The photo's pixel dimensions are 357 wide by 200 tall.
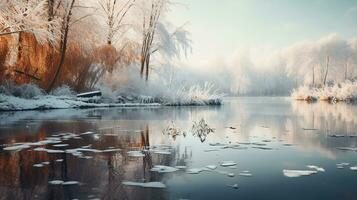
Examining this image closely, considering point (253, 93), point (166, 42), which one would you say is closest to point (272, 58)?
point (253, 93)

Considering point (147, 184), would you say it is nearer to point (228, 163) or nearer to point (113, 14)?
point (228, 163)

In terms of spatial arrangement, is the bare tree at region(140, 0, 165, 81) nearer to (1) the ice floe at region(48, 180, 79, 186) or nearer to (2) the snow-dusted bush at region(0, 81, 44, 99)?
(2) the snow-dusted bush at region(0, 81, 44, 99)

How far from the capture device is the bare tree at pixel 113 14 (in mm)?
27719

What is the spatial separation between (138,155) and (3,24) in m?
14.8

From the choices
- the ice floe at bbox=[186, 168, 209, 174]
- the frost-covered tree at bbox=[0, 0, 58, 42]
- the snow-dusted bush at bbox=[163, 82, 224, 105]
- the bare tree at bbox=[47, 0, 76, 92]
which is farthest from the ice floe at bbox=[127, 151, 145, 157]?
the snow-dusted bush at bbox=[163, 82, 224, 105]

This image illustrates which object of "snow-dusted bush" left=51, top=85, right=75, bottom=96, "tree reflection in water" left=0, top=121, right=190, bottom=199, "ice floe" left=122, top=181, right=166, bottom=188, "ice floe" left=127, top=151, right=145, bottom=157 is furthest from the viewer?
"snow-dusted bush" left=51, top=85, right=75, bottom=96

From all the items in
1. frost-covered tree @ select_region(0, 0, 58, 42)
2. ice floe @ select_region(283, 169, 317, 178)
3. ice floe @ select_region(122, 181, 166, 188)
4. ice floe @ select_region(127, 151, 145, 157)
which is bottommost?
ice floe @ select_region(122, 181, 166, 188)

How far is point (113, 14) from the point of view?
2828cm

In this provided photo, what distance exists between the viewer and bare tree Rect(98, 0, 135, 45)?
90.9 feet

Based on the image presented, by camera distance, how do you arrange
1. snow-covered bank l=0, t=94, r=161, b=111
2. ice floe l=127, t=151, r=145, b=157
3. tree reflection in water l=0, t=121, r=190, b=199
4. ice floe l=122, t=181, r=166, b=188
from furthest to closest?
1. snow-covered bank l=0, t=94, r=161, b=111
2. ice floe l=127, t=151, r=145, b=157
3. ice floe l=122, t=181, r=166, b=188
4. tree reflection in water l=0, t=121, r=190, b=199

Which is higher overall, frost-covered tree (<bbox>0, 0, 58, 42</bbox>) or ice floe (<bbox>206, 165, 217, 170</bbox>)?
frost-covered tree (<bbox>0, 0, 58, 42</bbox>)

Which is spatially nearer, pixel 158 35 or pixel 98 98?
pixel 98 98

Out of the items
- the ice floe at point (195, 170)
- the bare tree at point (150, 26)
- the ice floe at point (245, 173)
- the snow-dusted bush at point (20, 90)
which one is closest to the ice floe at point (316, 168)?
the ice floe at point (245, 173)

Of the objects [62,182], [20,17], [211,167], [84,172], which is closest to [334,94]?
[20,17]
